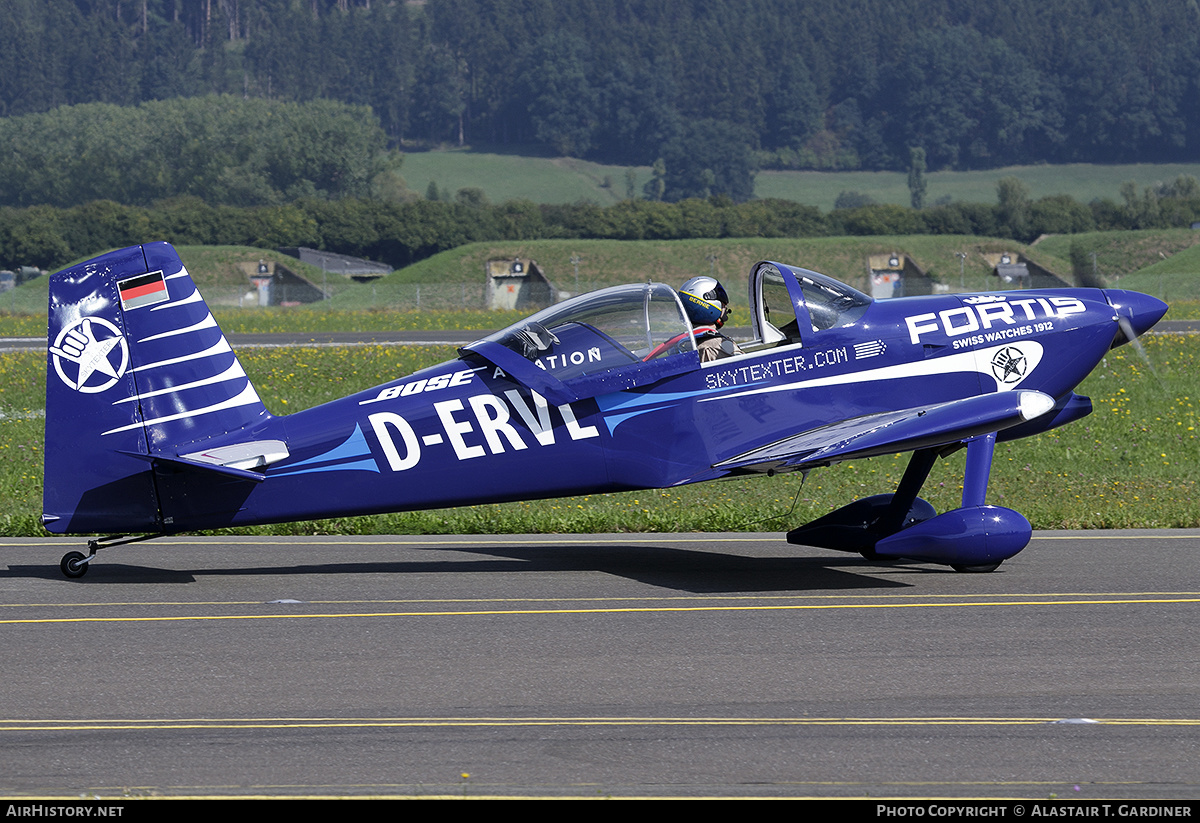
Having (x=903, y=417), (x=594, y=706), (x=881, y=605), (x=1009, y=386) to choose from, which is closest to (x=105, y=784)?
(x=594, y=706)

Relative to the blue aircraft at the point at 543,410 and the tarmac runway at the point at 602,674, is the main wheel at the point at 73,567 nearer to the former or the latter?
the blue aircraft at the point at 543,410

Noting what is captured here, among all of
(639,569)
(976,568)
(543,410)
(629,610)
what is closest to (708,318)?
(543,410)

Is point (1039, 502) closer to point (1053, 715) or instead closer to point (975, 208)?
point (1053, 715)

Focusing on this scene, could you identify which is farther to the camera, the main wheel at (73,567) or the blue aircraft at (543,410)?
the main wheel at (73,567)

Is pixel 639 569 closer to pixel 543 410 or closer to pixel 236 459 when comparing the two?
pixel 543 410

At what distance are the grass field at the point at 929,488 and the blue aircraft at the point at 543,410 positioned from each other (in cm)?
262

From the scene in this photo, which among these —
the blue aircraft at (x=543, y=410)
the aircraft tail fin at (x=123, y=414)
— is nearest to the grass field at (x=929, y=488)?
the blue aircraft at (x=543, y=410)

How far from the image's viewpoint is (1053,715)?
6.48m

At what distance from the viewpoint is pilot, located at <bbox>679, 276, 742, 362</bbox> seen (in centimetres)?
1020

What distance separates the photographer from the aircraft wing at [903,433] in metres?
9.21

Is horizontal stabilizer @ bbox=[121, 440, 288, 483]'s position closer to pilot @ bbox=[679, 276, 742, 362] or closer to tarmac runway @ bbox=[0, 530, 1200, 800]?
tarmac runway @ bbox=[0, 530, 1200, 800]

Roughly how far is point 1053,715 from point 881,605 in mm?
2705

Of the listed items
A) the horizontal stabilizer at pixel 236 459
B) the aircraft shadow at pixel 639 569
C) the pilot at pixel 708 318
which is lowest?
the aircraft shadow at pixel 639 569

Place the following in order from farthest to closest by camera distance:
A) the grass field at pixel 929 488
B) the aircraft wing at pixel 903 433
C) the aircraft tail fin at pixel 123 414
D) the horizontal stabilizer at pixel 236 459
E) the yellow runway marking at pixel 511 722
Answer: the grass field at pixel 929 488
the aircraft tail fin at pixel 123 414
the horizontal stabilizer at pixel 236 459
the aircraft wing at pixel 903 433
the yellow runway marking at pixel 511 722
